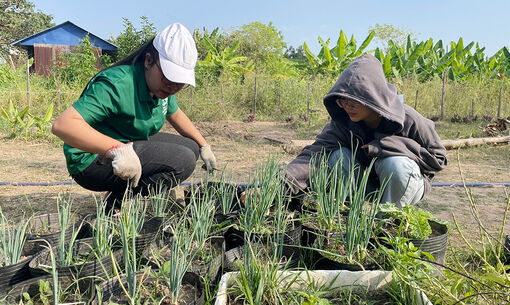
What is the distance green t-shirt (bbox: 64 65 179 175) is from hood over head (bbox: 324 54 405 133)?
41.3 inches

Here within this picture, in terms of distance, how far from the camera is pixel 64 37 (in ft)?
78.0

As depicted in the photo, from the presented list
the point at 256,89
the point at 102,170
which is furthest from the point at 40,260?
the point at 256,89

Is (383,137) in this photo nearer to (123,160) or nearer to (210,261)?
(210,261)

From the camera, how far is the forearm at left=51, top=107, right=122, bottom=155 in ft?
6.02

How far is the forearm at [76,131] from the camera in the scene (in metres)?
1.83

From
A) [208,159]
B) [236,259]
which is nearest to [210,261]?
[236,259]

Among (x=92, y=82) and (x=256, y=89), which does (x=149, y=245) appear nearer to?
(x=92, y=82)

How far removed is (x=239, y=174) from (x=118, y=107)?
7.19 feet

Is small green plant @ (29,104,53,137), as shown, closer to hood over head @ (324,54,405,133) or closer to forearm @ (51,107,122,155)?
forearm @ (51,107,122,155)

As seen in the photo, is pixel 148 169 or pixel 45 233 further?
pixel 148 169

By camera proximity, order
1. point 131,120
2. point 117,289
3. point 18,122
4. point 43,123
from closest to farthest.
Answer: point 117,289
point 131,120
point 18,122
point 43,123

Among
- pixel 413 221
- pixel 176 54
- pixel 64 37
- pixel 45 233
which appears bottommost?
pixel 45 233

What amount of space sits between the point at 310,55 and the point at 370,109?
10.8 m

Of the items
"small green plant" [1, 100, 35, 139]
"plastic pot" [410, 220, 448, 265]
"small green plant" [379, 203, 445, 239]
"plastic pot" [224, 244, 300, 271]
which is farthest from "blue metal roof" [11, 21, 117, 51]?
"plastic pot" [410, 220, 448, 265]
